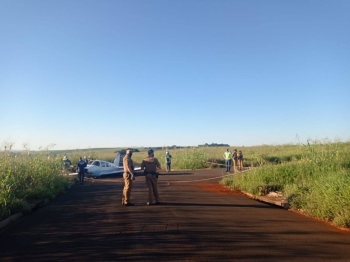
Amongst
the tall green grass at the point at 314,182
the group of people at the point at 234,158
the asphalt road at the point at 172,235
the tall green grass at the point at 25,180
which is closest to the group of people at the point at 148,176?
the asphalt road at the point at 172,235

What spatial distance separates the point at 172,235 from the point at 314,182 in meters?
6.84

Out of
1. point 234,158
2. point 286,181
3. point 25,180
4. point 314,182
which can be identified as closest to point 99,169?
point 234,158

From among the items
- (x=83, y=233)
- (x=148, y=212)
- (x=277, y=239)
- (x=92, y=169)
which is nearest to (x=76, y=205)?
(x=148, y=212)

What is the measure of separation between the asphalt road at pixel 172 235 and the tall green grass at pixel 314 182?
0.54 meters

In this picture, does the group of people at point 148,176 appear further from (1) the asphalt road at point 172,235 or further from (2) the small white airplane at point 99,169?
(2) the small white airplane at point 99,169

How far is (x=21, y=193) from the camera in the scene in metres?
14.5

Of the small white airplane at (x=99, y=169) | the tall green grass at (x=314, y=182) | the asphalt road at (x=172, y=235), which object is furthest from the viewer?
the small white airplane at (x=99, y=169)

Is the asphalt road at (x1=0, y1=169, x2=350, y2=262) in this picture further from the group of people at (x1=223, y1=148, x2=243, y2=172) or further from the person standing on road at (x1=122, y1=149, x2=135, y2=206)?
the group of people at (x1=223, y1=148, x2=243, y2=172)

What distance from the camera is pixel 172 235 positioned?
815 cm

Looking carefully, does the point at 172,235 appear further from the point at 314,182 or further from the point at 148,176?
the point at 314,182

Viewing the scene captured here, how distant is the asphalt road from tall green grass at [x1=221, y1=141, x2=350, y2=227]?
A: 1.76 ft

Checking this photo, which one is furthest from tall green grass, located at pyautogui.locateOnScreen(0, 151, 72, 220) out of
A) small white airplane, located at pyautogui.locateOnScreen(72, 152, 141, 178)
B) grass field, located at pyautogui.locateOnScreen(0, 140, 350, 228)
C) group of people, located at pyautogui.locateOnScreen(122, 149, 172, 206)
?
small white airplane, located at pyautogui.locateOnScreen(72, 152, 141, 178)

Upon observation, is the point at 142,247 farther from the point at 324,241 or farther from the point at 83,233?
the point at 324,241

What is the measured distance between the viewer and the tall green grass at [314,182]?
400 inches
